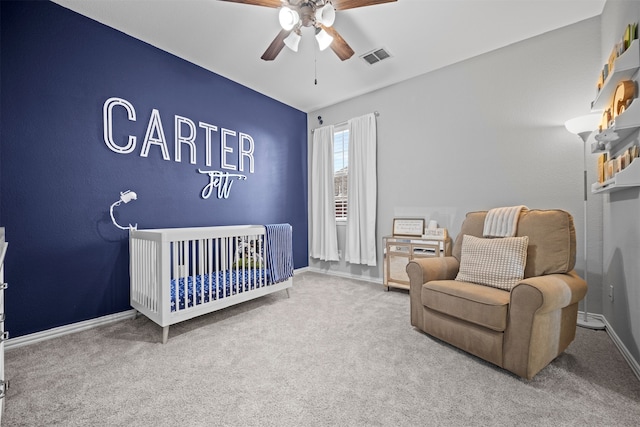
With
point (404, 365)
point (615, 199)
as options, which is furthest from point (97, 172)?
point (615, 199)

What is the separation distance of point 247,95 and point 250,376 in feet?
10.5

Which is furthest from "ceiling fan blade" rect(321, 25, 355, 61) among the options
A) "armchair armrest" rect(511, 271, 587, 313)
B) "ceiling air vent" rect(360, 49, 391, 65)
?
"armchair armrest" rect(511, 271, 587, 313)

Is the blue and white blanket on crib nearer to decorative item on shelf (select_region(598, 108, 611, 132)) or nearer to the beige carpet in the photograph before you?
the beige carpet

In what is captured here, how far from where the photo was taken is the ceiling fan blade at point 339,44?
2.03 metres

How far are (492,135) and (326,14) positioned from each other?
2.05 meters

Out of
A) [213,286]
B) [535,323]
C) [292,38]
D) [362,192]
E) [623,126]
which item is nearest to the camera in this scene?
[535,323]

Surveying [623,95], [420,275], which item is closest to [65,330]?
[420,275]

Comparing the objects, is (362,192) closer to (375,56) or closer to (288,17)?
(375,56)

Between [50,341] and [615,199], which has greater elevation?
[615,199]

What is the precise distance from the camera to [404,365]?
5.35ft

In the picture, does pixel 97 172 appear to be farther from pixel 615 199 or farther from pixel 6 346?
pixel 615 199

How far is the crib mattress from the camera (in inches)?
84.7

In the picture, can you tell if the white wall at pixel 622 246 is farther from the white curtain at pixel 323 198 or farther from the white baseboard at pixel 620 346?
the white curtain at pixel 323 198

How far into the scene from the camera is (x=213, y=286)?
233 cm
